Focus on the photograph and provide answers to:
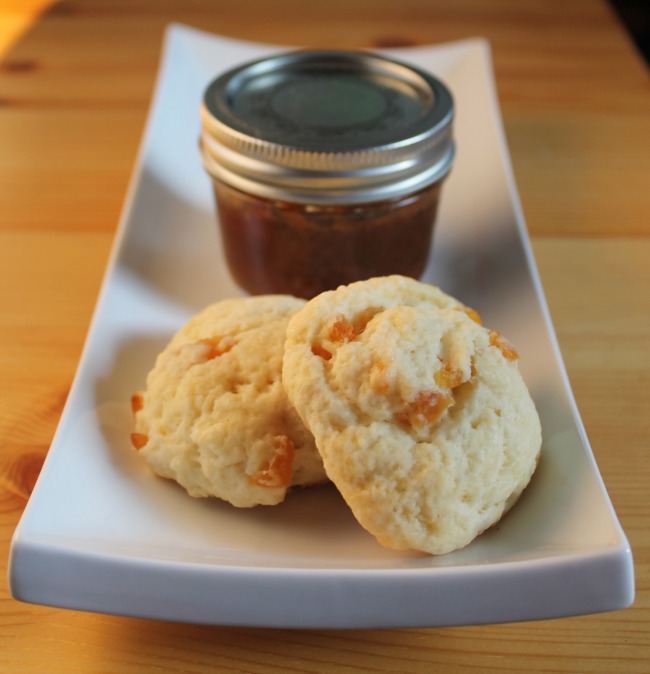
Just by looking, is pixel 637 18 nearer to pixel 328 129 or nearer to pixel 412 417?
pixel 328 129

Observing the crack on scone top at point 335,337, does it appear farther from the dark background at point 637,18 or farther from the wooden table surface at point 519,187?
the dark background at point 637,18

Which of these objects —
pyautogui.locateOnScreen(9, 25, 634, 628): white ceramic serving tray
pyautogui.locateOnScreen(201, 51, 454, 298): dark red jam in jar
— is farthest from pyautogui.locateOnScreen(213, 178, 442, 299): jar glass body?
pyautogui.locateOnScreen(9, 25, 634, 628): white ceramic serving tray

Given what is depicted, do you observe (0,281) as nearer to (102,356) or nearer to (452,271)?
(102,356)

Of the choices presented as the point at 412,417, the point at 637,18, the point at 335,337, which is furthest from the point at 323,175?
the point at 637,18

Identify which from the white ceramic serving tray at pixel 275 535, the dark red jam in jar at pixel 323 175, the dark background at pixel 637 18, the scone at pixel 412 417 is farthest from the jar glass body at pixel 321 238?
the dark background at pixel 637 18

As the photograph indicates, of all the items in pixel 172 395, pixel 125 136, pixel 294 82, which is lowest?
pixel 125 136

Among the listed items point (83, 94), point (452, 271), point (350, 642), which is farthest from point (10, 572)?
point (83, 94)

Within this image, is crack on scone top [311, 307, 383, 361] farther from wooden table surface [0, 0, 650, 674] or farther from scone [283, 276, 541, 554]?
wooden table surface [0, 0, 650, 674]
